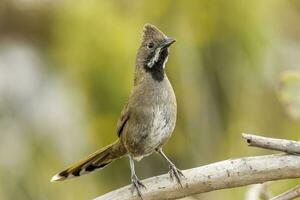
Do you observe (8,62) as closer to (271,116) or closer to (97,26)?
(97,26)

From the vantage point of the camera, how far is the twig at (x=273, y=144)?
277 cm

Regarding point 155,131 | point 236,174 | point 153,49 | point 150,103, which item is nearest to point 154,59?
point 153,49

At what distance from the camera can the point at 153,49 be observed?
341 cm

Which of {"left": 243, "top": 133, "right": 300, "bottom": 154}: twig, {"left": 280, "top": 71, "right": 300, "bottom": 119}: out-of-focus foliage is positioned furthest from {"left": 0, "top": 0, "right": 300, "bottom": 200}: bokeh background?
{"left": 243, "top": 133, "right": 300, "bottom": 154}: twig

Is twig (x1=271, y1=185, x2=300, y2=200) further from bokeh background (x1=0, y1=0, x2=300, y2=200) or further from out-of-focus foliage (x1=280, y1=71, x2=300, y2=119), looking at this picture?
bokeh background (x1=0, y1=0, x2=300, y2=200)

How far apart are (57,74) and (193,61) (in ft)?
4.05

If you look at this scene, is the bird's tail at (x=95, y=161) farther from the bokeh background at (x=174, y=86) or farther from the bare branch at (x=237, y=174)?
the bokeh background at (x=174, y=86)

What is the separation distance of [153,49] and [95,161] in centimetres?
56

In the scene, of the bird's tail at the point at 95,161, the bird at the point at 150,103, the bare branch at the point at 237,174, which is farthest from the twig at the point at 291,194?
the bird's tail at the point at 95,161

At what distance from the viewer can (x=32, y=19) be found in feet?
24.0

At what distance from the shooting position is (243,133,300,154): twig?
2.77 metres

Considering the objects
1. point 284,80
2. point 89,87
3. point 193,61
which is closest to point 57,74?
point 89,87

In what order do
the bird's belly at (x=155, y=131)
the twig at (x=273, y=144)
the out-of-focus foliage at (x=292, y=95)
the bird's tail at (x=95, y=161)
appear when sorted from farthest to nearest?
the bird's tail at (x=95, y=161) → the out-of-focus foliage at (x=292, y=95) → the bird's belly at (x=155, y=131) → the twig at (x=273, y=144)

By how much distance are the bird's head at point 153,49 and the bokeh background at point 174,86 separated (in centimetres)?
250
